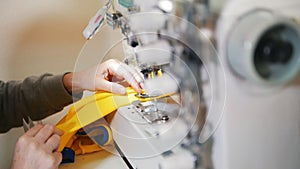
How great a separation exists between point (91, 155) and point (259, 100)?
0.65 m

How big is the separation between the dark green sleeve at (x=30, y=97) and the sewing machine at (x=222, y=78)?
1.21 ft

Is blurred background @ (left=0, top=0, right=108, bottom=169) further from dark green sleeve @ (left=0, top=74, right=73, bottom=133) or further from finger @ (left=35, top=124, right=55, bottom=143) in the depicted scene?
finger @ (left=35, top=124, right=55, bottom=143)

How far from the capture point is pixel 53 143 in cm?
97

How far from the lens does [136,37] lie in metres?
0.81

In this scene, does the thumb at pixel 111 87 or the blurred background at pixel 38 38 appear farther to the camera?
the blurred background at pixel 38 38

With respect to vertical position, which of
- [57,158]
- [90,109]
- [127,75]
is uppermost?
[127,75]

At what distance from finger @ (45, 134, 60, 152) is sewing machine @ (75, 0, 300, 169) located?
0.88 feet

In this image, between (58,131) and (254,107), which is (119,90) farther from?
(254,107)

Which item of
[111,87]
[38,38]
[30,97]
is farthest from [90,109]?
[38,38]

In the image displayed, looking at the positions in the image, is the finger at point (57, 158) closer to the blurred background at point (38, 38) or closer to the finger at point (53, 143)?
the finger at point (53, 143)

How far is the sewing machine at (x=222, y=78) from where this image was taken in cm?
54

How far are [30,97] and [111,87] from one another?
28 cm

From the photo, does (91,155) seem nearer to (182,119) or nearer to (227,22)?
(182,119)

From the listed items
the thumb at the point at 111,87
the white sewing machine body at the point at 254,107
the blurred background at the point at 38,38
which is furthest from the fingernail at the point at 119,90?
the blurred background at the point at 38,38
